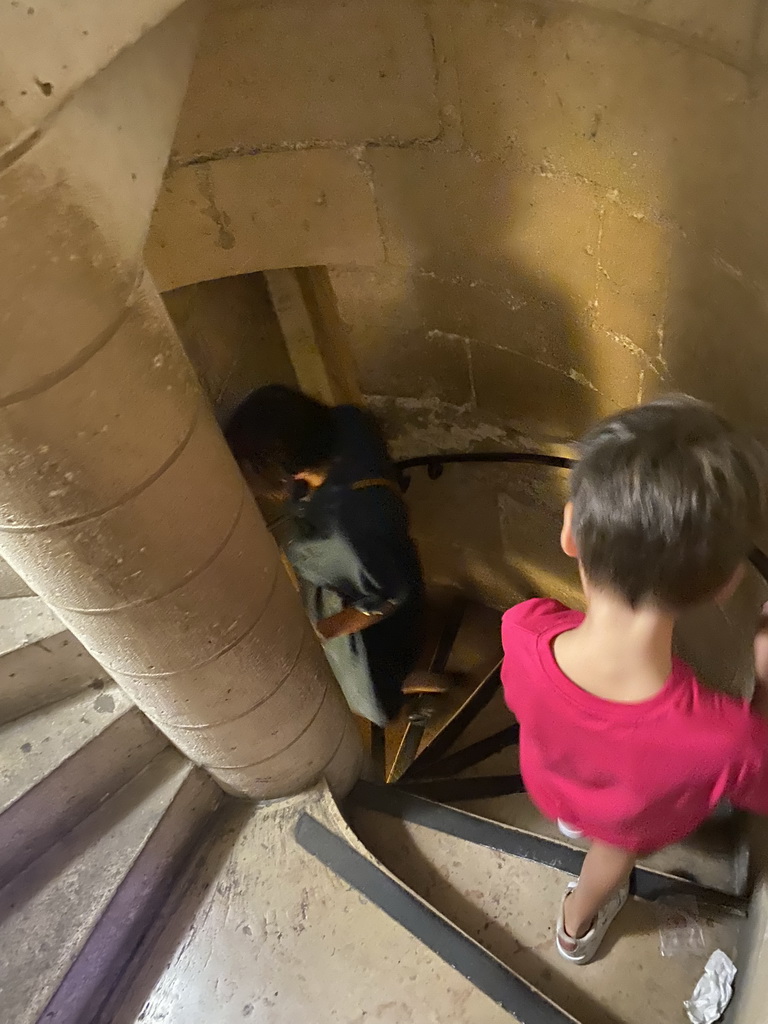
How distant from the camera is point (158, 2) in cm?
115

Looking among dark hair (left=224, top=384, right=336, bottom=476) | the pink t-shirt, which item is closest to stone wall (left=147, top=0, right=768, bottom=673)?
dark hair (left=224, top=384, right=336, bottom=476)

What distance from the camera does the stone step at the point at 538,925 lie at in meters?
2.25

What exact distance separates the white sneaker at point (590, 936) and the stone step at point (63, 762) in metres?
1.51

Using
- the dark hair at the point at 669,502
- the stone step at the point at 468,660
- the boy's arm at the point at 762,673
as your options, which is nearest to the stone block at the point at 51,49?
the dark hair at the point at 669,502

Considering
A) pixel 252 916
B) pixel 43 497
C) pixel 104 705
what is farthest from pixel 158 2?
pixel 252 916

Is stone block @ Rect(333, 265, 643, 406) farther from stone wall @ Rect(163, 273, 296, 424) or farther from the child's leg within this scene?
the child's leg

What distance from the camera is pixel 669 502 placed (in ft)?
3.95

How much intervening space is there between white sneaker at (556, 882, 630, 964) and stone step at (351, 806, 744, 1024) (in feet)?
0.15

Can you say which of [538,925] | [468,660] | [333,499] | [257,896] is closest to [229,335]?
[333,499]

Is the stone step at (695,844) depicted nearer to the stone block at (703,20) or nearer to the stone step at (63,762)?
the stone step at (63,762)

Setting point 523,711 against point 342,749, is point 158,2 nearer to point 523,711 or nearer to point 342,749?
point 523,711

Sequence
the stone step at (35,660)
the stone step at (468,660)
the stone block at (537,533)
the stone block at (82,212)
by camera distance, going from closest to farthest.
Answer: the stone block at (82,212), the stone step at (35,660), the stone block at (537,533), the stone step at (468,660)

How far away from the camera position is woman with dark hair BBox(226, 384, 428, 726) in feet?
7.55

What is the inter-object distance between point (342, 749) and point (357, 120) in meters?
2.17
